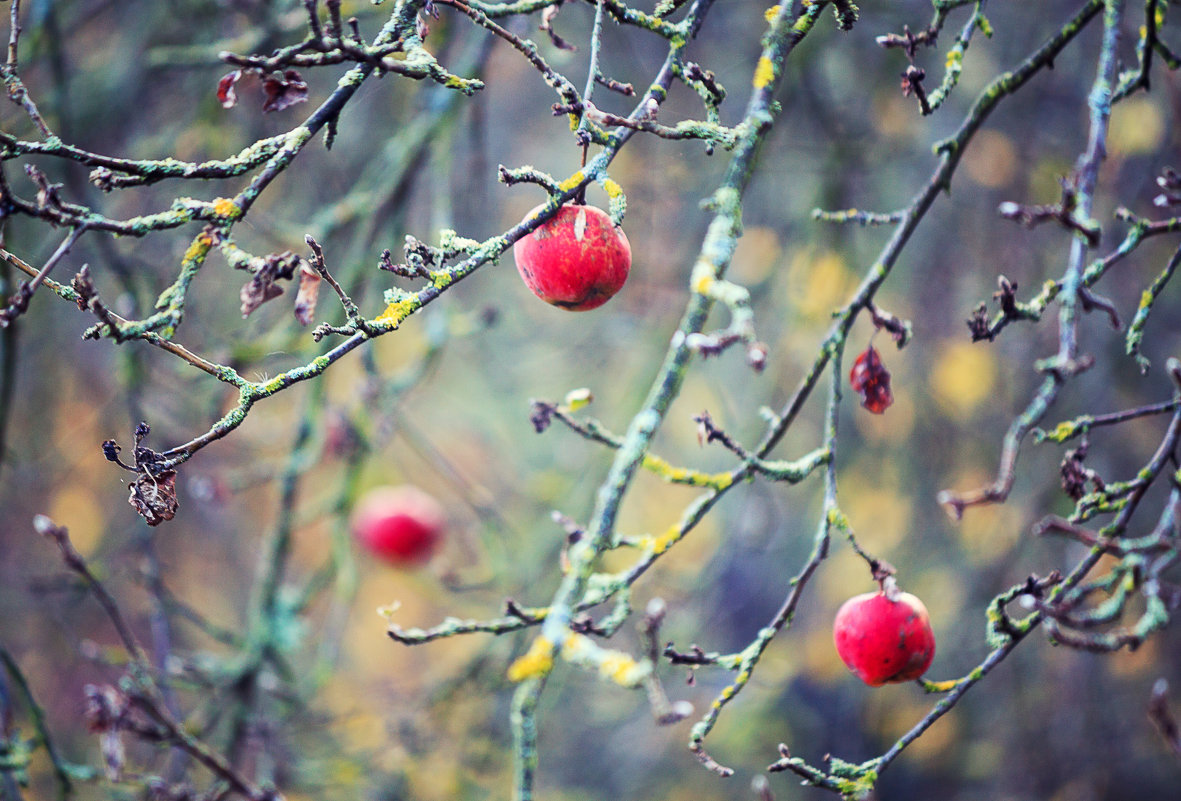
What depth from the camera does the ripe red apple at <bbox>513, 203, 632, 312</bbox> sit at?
4.19ft

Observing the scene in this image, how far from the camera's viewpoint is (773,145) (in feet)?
11.4

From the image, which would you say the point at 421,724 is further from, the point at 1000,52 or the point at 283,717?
the point at 1000,52

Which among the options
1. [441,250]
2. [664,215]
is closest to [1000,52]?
[664,215]

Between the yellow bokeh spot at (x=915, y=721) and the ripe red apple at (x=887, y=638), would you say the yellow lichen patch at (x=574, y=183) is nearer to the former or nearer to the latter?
the ripe red apple at (x=887, y=638)

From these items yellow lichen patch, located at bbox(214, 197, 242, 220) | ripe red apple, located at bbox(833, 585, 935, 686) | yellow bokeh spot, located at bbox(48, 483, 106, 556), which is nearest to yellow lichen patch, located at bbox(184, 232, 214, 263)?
yellow lichen patch, located at bbox(214, 197, 242, 220)

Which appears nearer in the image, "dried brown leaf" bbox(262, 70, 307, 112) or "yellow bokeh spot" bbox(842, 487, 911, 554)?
"dried brown leaf" bbox(262, 70, 307, 112)

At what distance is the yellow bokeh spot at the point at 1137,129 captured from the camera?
3357 mm

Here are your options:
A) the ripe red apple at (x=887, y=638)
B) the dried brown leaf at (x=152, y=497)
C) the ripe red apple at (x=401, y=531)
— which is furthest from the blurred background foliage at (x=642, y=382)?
the dried brown leaf at (x=152, y=497)

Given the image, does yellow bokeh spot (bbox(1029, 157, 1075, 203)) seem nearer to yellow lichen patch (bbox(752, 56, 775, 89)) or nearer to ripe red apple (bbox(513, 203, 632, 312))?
yellow lichen patch (bbox(752, 56, 775, 89))

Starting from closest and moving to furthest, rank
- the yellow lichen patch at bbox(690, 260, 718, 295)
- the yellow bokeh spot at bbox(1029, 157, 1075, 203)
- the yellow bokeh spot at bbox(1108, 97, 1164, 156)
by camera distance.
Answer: the yellow lichen patch at bbox(690, 260, 718, 295)
the yellow bokeh spot at bbox(1108, 97, 1164, 156)
the yellow bokeh spot at bbox(1029, 157, 1075, 203)

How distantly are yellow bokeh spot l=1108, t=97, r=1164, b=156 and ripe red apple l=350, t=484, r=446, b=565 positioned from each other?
3228 mm

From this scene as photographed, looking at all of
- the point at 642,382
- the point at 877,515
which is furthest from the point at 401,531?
the point at 877,515

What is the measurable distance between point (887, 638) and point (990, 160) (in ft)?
11.1

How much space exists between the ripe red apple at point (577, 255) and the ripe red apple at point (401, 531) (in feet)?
8.77
